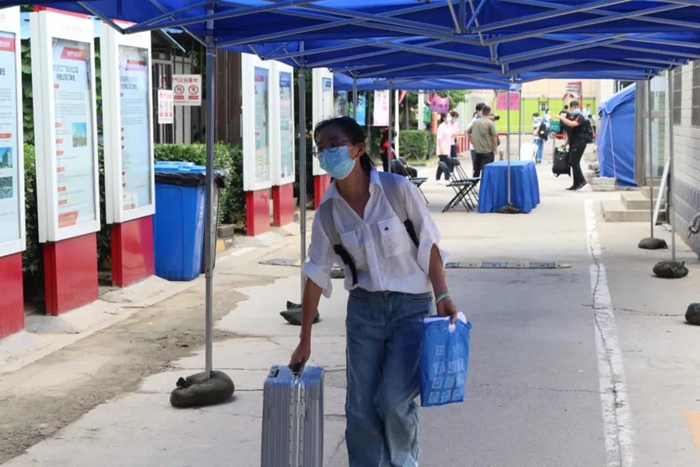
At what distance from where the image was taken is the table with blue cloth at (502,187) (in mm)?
20484

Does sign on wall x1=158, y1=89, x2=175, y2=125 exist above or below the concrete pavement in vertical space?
above

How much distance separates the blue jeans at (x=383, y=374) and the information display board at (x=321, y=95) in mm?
14178

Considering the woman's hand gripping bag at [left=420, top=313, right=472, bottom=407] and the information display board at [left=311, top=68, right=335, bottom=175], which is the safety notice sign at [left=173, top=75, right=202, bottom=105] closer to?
the information display board at [left=311, top=68, right=335, bottom=175]

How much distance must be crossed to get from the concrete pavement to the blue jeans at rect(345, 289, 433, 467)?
109 centimetres

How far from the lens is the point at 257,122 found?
52.3 ft

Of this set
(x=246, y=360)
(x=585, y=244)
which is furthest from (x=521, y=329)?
(x=585, y=244)

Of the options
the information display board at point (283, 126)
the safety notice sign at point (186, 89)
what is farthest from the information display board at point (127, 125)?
the information display board at point (283, 126)

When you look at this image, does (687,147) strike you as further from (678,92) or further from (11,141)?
(11,141)

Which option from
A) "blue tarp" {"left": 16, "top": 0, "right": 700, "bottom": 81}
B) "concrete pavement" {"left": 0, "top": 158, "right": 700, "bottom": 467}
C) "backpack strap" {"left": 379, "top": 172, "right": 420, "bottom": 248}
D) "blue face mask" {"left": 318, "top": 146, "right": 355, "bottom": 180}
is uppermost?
"blue tarp" {"left": 16, "top": 0, "right": 700, "bottom": 81}

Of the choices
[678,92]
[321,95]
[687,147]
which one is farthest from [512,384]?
[321,95]

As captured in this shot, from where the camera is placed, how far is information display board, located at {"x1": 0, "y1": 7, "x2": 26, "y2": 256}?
8.59 meters

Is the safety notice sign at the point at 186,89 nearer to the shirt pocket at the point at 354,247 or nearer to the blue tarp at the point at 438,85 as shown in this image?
the blue tarp at the point at 438,85

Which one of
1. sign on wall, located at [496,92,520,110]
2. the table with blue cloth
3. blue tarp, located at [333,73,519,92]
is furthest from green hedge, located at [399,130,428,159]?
blue tarp, located at [333,73,519,92]

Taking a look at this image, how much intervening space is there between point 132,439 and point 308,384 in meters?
2.26
